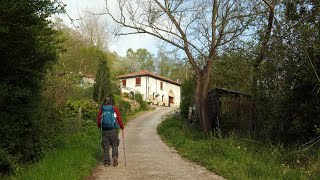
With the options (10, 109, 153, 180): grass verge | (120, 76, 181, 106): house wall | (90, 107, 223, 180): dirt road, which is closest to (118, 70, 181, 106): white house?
(120, 76, 181, 106): house wall

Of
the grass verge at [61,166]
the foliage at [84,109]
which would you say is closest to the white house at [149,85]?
the foliage at [84,109]

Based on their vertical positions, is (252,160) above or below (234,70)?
below

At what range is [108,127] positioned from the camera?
9.95 m

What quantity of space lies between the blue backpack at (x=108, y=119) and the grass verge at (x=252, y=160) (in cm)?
286

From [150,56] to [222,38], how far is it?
217 ft

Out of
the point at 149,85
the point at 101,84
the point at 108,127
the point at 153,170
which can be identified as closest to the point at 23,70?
the point at 108,127

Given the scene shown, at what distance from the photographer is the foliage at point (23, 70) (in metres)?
7.35

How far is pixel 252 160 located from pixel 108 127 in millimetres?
4222

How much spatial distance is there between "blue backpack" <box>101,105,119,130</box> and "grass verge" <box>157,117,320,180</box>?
2860mm

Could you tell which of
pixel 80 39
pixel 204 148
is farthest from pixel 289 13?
pixel 80 39

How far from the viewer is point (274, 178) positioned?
831 centimetres

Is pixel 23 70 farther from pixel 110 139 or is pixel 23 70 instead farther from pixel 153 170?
pixel 153 170

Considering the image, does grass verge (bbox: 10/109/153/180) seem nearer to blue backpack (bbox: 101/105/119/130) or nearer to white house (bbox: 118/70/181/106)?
blue backpack (bbox: 101/105/119/130)

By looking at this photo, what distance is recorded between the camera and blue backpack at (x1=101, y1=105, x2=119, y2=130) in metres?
9.88
